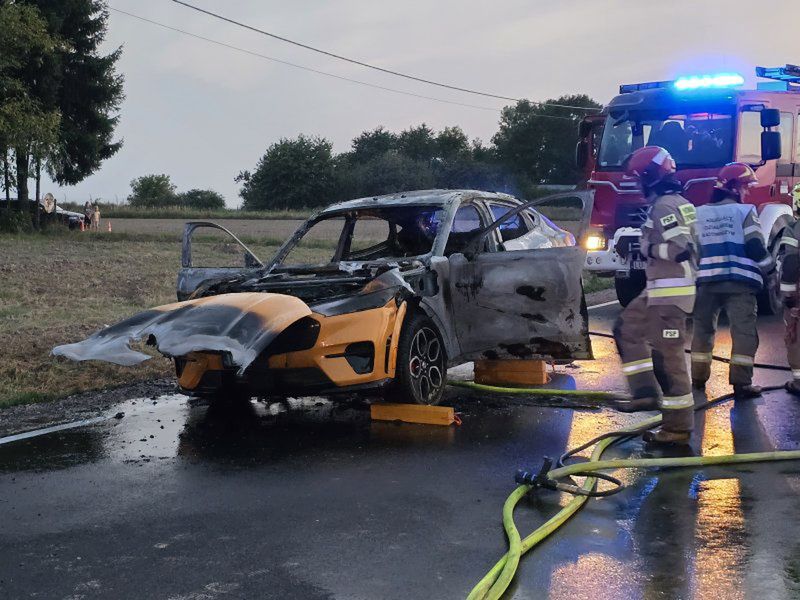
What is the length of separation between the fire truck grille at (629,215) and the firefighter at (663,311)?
6.18m

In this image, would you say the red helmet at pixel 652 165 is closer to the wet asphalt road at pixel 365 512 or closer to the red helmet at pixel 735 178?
the red helmet at pixel 735 178

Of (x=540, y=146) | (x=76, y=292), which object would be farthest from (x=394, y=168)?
(x=76, y=292)

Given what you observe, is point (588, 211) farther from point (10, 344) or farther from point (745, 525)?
point (10, 344)

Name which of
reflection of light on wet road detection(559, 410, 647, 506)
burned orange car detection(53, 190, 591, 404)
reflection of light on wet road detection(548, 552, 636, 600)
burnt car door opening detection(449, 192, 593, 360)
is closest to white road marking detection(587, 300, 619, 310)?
burned orange car detection(53, 190, 591, 404)

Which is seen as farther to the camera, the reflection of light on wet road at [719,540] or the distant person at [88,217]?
the distant person at [88,217]

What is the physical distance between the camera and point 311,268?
7820mm

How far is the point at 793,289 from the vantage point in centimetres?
786

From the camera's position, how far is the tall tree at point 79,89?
36.8 m

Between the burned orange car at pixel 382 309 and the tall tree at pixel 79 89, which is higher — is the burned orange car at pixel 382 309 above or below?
below

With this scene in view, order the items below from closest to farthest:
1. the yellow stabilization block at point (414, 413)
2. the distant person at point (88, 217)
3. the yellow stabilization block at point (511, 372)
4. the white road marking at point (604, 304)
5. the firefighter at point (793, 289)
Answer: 1. the yellow stabilization block at point (414, 413)
2. the firefighter at point (793, 289)
3. the yellow stabilization block at point (511, 372)
4. the white road marking at point (604, 304)
5. the distant person at point (88, 217)

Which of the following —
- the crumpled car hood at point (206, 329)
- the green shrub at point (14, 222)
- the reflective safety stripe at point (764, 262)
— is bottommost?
the crumpled car hood at point (206, 329)

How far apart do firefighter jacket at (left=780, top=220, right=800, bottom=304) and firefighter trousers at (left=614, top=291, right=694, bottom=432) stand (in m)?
1.98

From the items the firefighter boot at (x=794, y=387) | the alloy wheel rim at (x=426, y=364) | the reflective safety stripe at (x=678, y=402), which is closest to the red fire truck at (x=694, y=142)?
the firefighter boot at (x=794, y=387)

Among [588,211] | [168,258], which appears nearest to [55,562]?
[588,211]
